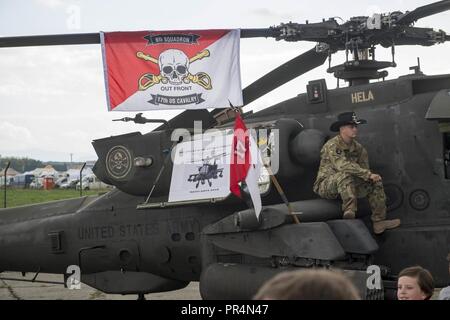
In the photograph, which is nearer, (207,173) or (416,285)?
(416,285)

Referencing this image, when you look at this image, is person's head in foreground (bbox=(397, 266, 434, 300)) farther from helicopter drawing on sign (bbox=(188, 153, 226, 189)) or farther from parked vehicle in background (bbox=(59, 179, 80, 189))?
parked vehicle in background (bbox=(59, 179, 80, 189))

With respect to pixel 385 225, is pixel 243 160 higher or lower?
higher

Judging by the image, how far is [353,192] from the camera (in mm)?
6395

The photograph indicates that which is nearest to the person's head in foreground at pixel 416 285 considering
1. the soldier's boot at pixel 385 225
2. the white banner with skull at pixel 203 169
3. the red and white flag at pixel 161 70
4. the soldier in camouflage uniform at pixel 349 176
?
the soldier in camouflage uniform at pixel 349 176

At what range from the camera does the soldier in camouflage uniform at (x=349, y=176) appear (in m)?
6.39

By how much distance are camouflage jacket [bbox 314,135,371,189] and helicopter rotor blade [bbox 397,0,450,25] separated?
1.42 m

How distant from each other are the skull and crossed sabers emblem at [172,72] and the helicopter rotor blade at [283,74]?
90 centimetres

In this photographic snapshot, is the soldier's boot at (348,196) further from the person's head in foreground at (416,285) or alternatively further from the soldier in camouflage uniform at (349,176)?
the person's head in foreground at (416,285)

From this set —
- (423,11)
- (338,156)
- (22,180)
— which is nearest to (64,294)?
(338,156)

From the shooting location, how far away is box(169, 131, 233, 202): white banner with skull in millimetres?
6844

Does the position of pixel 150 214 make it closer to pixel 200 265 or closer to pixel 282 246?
pixel 200 265

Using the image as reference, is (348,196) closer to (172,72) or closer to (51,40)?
(172,72)

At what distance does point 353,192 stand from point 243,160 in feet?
3.77

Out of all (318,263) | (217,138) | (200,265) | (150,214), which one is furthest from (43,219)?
(318,263)
